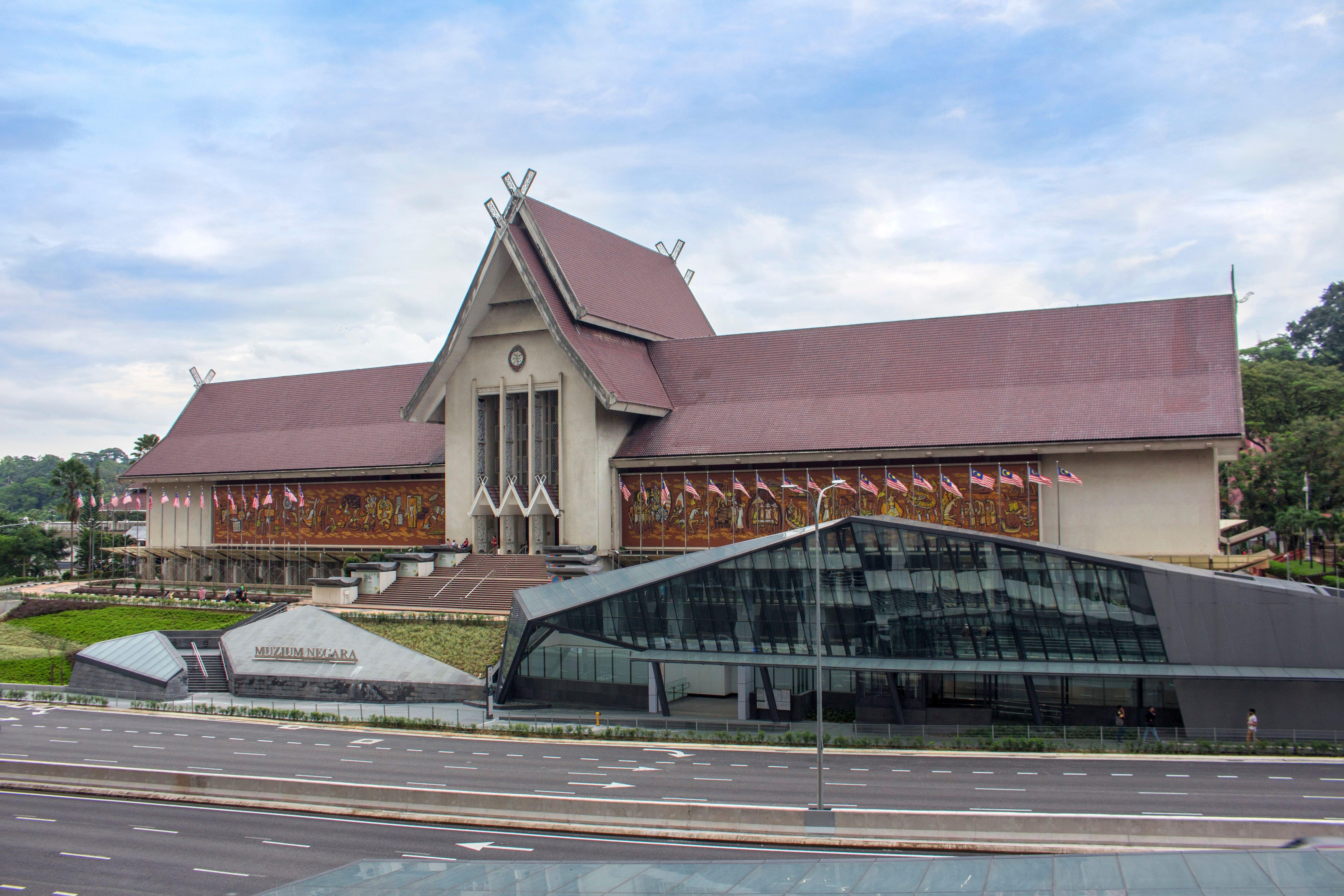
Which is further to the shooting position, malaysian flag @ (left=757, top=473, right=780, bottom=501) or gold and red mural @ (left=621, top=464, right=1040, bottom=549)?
malaysian flag @ (left=757, top=473, right=780, bottom=501)

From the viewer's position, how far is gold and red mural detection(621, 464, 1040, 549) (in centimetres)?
4675

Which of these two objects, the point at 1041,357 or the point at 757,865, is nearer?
the point at 757,865

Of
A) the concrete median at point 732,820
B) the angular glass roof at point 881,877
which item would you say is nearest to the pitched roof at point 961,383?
the concrete median at point 732,820

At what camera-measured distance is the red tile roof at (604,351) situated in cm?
5366

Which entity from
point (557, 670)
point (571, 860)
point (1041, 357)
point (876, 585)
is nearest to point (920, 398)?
point (1041, 357)

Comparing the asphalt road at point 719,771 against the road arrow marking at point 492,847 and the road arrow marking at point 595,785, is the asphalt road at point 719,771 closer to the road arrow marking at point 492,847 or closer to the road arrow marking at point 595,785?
the road arrow marking at point 595,785

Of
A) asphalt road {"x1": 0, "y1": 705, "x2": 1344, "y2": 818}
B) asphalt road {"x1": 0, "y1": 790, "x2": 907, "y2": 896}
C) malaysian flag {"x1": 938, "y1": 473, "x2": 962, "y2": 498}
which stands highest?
malaysian flag {"x1": 938, "y1": 473, "x2": 962, "y2": 498}

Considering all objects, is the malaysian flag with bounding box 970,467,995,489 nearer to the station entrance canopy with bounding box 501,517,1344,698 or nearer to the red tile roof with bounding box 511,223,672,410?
the station entrance canopy with bounding box 501,517,1344,698

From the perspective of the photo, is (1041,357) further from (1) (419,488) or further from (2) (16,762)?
(2) (16,762)

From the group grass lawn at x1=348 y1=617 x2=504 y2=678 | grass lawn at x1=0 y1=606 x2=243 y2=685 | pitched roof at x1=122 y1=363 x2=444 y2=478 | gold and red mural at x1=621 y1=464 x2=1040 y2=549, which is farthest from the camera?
pitched roof at x1=122 y1=363 x2=444 y2=478

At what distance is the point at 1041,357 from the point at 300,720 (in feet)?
115

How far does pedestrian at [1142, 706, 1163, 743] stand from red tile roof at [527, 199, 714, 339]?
32.5 m

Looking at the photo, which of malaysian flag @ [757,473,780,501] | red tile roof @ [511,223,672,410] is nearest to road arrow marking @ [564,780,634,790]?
malaysian flag @ [757,473,780,501]

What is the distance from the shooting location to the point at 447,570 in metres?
55.7
